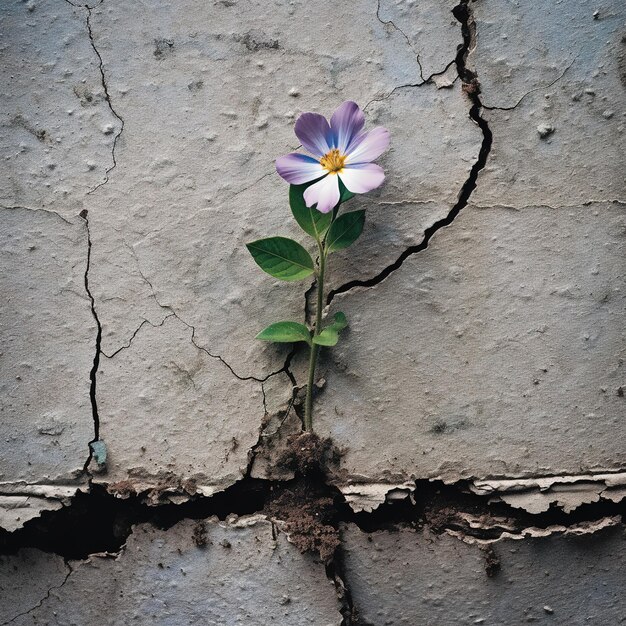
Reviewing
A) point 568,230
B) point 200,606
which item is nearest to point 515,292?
point 568,230

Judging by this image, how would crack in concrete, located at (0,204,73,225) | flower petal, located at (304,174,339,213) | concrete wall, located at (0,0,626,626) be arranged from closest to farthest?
flower petal, located at (304,174,339,213)
concrete wall, located at (0,0,626,626)
crack in concrete, located at (0,204,73,225)

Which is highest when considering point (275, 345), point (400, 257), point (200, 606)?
point (400, 257)

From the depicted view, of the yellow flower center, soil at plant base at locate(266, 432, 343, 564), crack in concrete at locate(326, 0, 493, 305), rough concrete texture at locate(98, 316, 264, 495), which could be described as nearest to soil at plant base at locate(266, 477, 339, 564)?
soil at plant base at locate(266, 432, 343, 564)

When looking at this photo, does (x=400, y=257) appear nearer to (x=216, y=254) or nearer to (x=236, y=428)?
(x=216, y=254)

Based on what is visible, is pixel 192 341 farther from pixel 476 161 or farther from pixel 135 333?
pixel 476 161

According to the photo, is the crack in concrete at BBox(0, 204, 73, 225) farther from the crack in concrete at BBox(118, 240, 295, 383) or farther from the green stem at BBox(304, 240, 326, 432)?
the green stem at BBox(304, 240, 326, 432)

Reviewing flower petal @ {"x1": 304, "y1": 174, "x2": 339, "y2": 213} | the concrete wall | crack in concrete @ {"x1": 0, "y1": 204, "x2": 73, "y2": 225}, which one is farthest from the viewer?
crack in concrete @ {"x1": 0, "y1": 204, "x2": 73, "y2": 225}

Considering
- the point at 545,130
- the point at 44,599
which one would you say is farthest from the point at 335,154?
the point at 44,599

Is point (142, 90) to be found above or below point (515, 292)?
above
